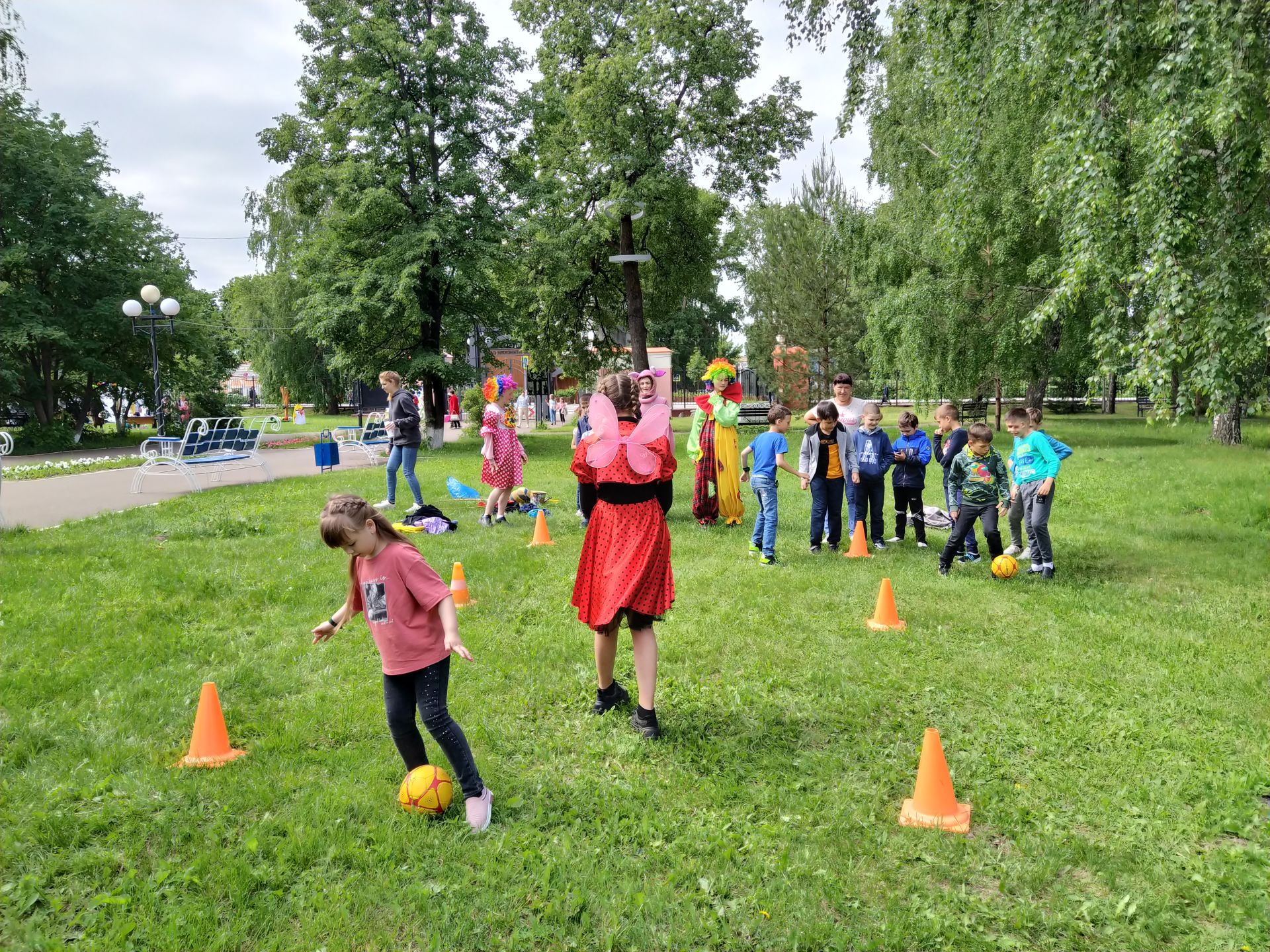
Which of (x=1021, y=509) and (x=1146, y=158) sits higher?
(x=1146, y=158)

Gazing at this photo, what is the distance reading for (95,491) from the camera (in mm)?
14531

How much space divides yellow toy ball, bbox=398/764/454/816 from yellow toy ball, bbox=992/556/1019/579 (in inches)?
236

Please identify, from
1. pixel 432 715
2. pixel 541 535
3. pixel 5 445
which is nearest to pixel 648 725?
pixel 432 715

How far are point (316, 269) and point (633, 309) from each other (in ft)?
33.0

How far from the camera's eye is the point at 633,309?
26094 mm

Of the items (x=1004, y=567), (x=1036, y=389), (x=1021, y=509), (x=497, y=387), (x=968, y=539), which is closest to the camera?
(x=1004, y=567)

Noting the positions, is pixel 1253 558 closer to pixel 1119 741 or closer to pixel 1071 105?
pixel 1071 105

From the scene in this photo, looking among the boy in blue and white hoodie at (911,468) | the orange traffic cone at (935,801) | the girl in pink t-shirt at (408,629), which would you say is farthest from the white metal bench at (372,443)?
the orange traffic cone at (935,801)

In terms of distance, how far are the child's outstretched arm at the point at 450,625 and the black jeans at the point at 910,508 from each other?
705 cm

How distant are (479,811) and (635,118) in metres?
24.8

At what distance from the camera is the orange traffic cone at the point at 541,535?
9516 millimetres

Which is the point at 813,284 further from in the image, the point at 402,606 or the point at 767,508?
the point at 402,606

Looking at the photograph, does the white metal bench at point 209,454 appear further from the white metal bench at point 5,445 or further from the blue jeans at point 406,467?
the white metal bench at point 5,445

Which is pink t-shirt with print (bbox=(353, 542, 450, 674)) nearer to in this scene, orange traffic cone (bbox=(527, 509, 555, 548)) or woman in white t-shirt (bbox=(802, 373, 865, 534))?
orange traffic cone (bbox=(527, 509, 555, 548))
